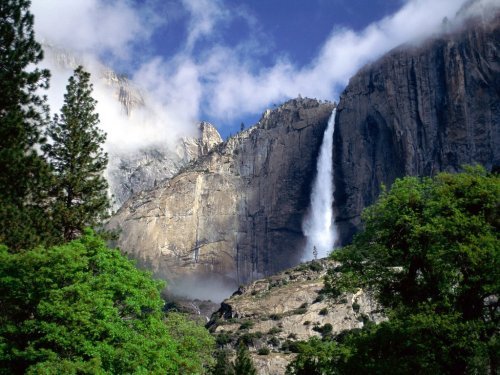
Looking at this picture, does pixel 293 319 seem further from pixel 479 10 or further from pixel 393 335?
pixel 479 10

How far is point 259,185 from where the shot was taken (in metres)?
144

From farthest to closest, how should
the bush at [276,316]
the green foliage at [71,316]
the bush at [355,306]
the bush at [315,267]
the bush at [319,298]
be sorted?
the bush at [315,267], the bush at [319,298], the bush at [276,316], the bush at [355,306], the green foliage at [71,316]

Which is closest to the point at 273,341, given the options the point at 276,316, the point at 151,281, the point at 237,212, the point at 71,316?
the point at 276,316

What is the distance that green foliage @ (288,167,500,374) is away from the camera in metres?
19.6

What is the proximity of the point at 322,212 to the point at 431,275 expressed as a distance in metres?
108

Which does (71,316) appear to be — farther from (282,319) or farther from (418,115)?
(418,115)

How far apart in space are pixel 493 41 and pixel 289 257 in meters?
64.1

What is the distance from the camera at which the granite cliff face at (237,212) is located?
137000 millimetres

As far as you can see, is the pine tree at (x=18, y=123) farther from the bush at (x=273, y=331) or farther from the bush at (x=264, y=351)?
the bush at (x=273, y=331)

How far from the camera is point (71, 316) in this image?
20375mm

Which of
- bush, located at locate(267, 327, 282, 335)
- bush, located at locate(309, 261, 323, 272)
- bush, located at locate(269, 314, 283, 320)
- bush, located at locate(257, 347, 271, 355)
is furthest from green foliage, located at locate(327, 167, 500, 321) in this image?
bush, located at locate(309, 261, 323, 272)

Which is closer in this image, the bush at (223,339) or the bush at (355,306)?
the bush at (355,306)

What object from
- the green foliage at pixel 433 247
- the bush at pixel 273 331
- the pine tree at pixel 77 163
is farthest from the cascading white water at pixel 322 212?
the green foliage at pixel 433 247

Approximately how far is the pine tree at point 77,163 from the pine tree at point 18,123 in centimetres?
435
